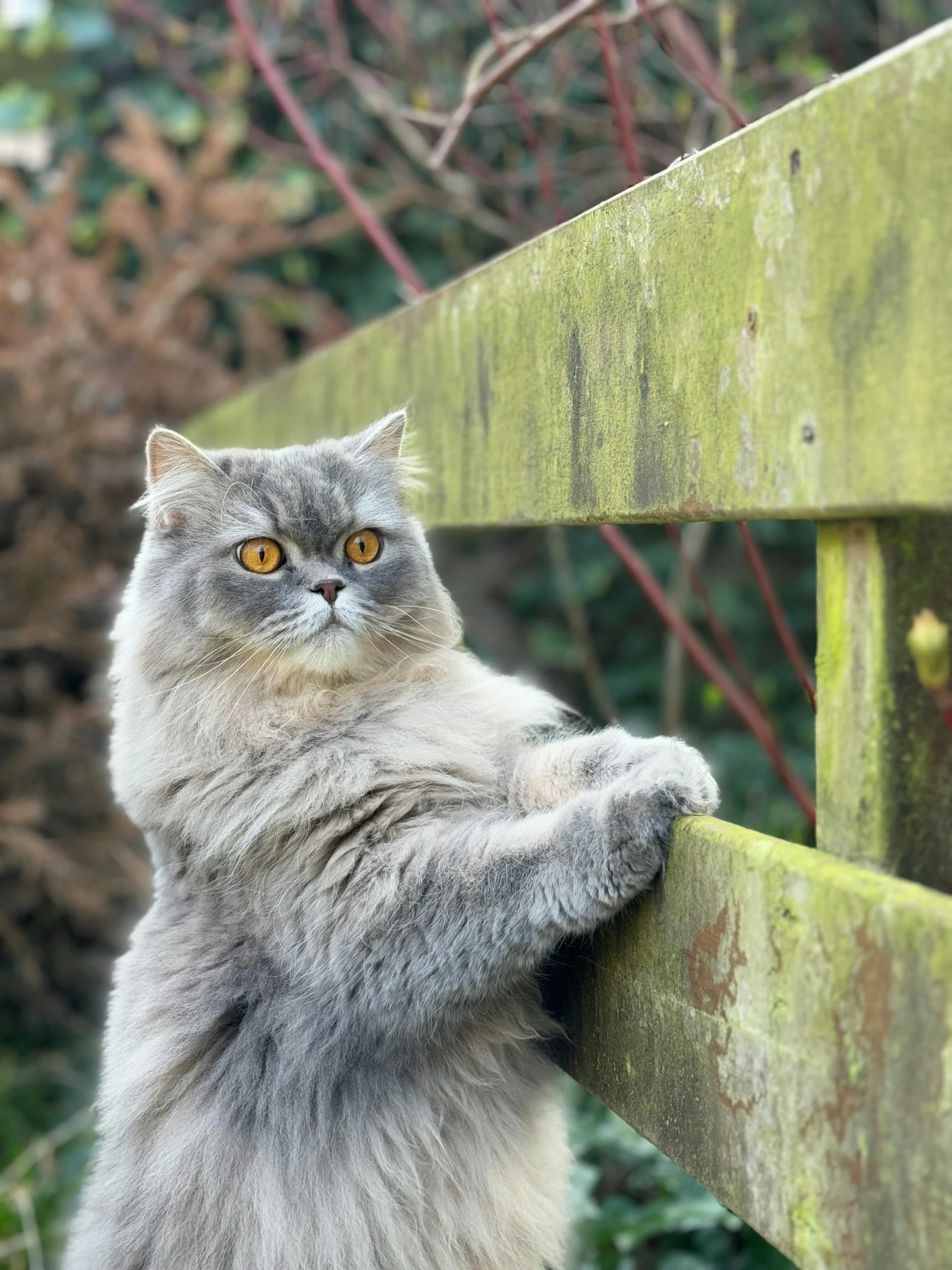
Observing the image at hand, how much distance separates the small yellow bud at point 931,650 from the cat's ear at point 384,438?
4.43 feet

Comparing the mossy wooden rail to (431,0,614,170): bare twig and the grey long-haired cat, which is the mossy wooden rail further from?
(431,0,614,170): bare twig

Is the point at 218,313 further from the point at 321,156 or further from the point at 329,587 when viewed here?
the point at 329,587

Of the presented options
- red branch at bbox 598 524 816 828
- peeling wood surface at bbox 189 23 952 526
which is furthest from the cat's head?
red branch at bbox 598 524 816 828

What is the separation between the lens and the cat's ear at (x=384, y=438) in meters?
2.12

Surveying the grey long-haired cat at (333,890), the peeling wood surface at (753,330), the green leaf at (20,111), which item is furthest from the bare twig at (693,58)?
the green leaf at (20,111)

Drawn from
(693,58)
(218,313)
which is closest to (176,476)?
(693,58)

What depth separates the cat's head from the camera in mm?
1882

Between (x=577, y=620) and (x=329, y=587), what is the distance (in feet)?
10.5

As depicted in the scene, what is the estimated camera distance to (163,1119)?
1.83 meters

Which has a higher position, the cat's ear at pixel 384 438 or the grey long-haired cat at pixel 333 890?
the cat's ear at pixel 384 438

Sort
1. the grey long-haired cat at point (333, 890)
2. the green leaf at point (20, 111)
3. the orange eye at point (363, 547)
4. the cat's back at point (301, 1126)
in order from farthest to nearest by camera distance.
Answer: the green leaf at point (20, 111) → the orange eye at point (363, 547) → the cat's back at point (301, 1126) → the grey long-haired cat at point (333, 890)

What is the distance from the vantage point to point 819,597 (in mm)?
1169

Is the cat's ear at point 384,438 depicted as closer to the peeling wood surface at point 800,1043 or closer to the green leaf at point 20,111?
the peeling wood surface at point 800,1043

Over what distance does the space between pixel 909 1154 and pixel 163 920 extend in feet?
4.09
